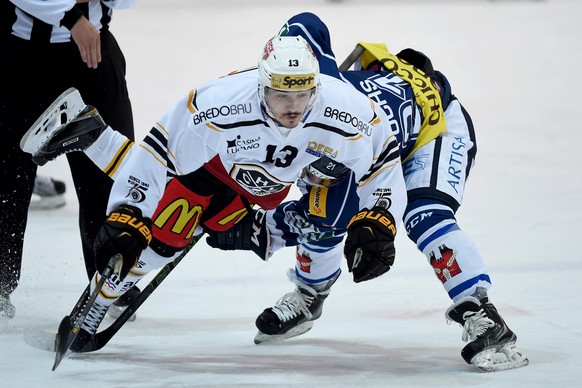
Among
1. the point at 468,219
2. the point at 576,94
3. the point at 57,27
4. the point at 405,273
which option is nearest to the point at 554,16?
the point at 576,94

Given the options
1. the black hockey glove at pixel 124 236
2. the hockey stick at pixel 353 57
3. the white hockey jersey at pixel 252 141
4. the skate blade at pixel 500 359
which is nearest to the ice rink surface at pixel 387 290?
the skate blade at pixel 500 359

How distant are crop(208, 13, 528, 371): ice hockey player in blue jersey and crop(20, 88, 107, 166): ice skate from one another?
1.79 feet

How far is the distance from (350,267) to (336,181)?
1.48 ft

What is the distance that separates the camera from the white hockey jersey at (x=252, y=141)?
3.37 meters

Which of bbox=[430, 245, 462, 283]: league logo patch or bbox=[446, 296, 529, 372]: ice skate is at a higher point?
bbox=[430, 245, 462, 283]: league logo patch

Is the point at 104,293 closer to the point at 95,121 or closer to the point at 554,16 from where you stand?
the point at 95,121

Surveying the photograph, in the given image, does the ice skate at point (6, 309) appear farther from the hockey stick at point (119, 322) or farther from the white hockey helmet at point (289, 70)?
the white hockey helmet at point (289, 70)

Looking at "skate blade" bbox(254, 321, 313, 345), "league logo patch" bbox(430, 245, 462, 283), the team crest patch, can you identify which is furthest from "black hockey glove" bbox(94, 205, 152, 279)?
"league logo patch" bbox(430, 245, 462, 283)

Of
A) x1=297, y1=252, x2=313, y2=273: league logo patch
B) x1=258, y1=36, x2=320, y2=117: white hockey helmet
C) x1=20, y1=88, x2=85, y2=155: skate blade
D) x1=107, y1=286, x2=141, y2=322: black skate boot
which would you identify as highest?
x1=258, y1=36, x2=320, y2=117: white hockey helmet

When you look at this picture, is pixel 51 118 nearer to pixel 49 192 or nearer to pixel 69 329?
pixel 69 329

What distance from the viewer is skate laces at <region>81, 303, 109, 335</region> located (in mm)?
3738

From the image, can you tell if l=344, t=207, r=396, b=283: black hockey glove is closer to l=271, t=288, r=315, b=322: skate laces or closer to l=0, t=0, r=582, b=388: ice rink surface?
l=0, t=0, r=582, b=388: ice rink surface

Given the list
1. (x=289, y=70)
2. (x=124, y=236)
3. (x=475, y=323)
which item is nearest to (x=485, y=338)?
(x=475, y=323)

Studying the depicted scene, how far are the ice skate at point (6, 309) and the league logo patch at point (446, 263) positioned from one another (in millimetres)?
1528
